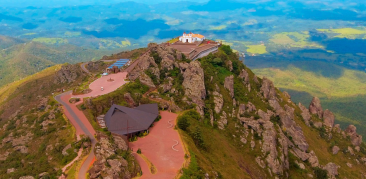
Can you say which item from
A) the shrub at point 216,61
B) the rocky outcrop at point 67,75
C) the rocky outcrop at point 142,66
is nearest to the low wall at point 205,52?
the shrub at point 216,61

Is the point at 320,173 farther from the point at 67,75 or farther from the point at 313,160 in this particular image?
the point at 67,75

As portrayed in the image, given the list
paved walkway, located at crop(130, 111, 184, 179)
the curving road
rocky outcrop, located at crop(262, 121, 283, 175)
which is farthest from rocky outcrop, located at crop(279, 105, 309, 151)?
the curving road

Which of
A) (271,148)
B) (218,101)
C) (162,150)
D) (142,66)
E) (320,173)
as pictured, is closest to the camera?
(162,150)

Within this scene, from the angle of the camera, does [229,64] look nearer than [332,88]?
Yes

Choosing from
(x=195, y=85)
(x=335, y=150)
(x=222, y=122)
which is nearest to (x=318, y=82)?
(x=335, y=150)

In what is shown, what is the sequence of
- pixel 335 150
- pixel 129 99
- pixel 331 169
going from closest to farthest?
pixel 129 99
pixel 331 169
pixel 335 150

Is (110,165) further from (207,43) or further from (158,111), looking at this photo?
(207,43)

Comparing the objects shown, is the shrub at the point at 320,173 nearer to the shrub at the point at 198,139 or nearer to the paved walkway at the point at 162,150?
the shrub at the point at 198,139

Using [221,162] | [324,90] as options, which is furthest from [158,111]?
[324,90]
